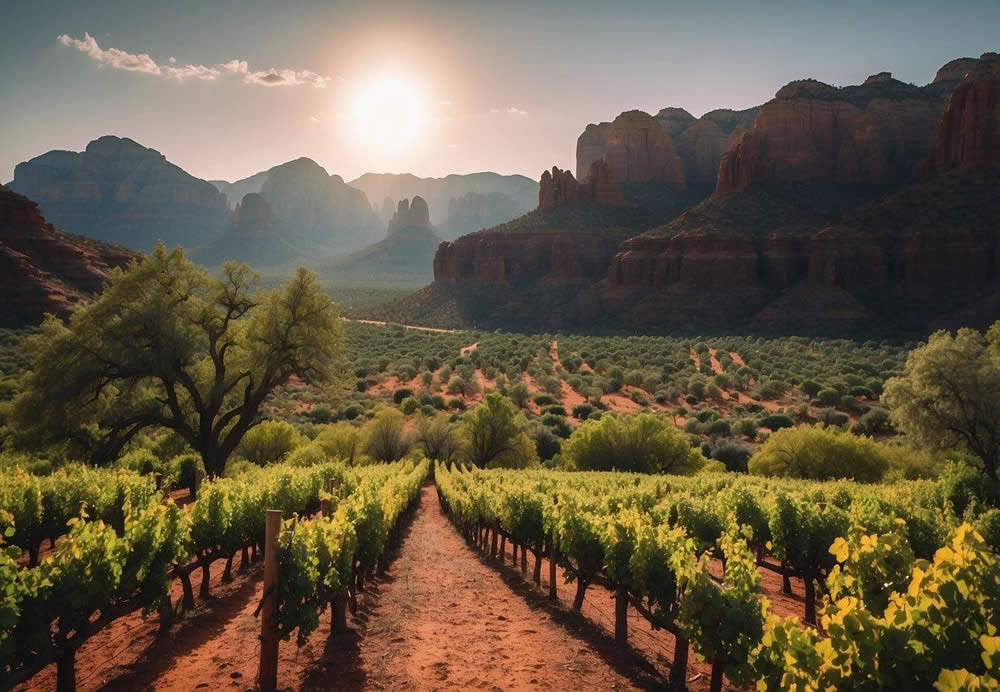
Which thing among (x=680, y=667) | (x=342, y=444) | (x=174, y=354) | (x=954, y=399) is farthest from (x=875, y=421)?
(x=174, y=354)

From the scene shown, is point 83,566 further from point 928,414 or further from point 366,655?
point 928,414

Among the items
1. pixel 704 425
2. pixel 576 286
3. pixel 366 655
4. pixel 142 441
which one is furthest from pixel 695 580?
pixel 576 286

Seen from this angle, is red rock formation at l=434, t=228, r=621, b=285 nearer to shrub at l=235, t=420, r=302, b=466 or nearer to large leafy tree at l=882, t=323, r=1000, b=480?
shrub at l=235, t=420, r=302, b=466

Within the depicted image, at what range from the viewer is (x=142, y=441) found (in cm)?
3278

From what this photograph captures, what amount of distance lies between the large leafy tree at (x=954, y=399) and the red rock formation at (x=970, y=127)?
81.8 m

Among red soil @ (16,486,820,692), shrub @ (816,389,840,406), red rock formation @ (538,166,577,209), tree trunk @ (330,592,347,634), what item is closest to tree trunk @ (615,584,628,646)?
red soil @ (16,486,820,692)

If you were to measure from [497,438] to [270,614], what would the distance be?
96.5ft

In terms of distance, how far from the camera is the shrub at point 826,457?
2955 centimetres

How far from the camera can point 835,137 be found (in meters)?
117

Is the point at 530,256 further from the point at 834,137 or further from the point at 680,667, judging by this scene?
the point at 680,667

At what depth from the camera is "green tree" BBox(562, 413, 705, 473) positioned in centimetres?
3369

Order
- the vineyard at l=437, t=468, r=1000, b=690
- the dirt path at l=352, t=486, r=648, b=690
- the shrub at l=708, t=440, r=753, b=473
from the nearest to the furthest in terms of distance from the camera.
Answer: the vineyard at l=437, t=468, r=1000, b=690 < the dirt path at l=352, t=486, r=648, b=690 < the shrub at l=708, t=440, r=753, b=473

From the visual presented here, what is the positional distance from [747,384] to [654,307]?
40.4m

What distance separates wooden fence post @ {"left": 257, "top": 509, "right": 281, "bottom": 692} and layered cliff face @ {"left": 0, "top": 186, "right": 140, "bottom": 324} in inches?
2400
